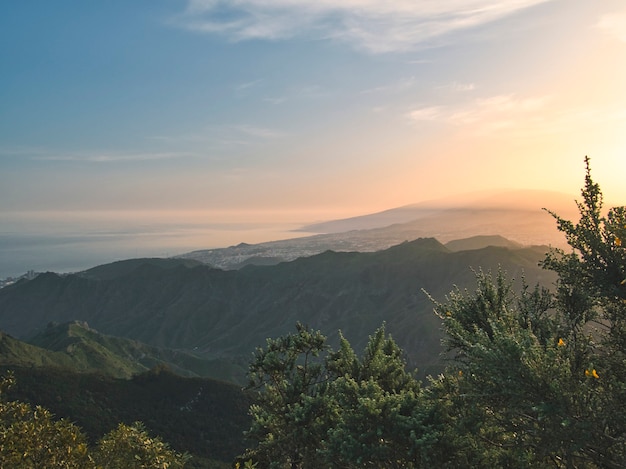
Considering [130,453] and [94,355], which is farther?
[94,355]

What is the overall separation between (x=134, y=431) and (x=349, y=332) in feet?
620

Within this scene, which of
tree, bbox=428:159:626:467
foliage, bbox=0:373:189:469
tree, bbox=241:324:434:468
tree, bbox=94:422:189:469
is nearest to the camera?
tree, bbox=428:159:626:467

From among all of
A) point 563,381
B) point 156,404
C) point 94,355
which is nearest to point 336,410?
point 563,381

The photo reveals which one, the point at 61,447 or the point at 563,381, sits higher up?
the point at 563,381

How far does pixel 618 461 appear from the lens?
9.88 metres

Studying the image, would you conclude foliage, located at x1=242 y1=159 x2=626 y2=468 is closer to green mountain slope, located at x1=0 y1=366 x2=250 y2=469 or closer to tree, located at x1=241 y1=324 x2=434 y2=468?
tree, located at x1=241 y1=324 x2=434 y2=468

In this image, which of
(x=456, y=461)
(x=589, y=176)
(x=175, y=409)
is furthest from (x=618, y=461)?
(x=175, y=409)

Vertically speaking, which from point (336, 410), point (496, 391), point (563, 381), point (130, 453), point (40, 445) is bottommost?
point (336, 410)

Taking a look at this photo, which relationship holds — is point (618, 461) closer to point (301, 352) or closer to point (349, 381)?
point (349, 381)

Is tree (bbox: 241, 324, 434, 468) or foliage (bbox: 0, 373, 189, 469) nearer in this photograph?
foliage (bbox: 0, 373, 189, 469)

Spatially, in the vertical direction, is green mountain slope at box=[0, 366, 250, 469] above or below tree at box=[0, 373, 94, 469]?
below

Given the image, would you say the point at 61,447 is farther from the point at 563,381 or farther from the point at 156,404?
the point at 156,404

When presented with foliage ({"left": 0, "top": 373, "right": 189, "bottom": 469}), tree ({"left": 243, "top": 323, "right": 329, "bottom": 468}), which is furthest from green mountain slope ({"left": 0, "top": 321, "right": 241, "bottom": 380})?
foliage ({"left": 0, "top": 373, "right": 189, "bottom": 469})

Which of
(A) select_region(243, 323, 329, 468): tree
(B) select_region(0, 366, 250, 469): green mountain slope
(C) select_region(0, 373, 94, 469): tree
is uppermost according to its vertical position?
(C) select_region(0, 373, 94, 469): tree
